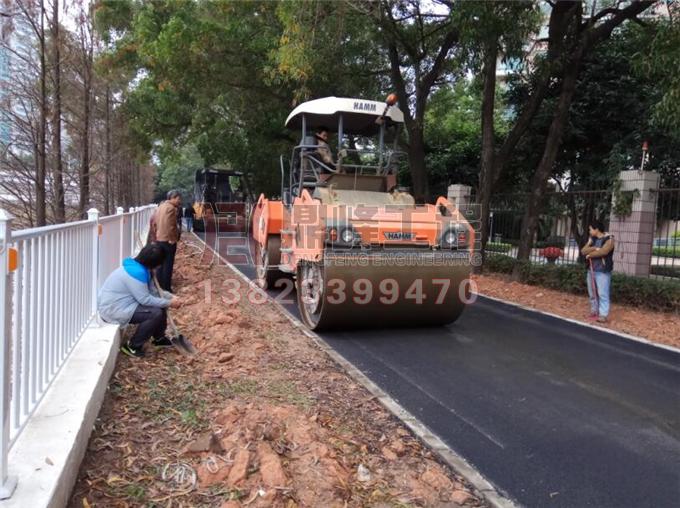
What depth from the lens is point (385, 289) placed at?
6.57m

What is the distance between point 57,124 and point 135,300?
546 cm

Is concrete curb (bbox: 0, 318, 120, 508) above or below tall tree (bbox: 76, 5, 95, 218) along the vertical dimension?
below

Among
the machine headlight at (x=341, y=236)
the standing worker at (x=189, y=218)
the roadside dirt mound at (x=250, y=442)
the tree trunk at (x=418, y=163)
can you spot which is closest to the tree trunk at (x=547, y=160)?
the tree trunk at (x=418, y=163)

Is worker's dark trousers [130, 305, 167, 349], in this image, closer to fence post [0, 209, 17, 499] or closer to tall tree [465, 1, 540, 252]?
fence post [0, 209, 17, 499]

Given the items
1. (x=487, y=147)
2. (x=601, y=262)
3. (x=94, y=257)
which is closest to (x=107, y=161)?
(x=487, y=147)

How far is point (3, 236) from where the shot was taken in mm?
2406

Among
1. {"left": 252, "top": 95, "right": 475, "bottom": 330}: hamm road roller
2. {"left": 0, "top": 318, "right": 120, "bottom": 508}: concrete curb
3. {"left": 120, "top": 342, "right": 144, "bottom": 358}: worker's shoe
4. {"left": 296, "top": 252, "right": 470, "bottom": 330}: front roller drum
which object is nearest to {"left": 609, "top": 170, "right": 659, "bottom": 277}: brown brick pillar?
{"left": 252, "top": 95, "right": 475, "bottom": 330}: hamm road roller

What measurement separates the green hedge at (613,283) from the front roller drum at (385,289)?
3.91 m

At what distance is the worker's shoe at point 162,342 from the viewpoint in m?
5.91

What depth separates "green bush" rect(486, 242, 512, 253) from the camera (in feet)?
43.7

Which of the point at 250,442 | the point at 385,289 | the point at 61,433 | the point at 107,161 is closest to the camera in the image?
the point at 61,433

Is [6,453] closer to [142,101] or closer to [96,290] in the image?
[96,290]

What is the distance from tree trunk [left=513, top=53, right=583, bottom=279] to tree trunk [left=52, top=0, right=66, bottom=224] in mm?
9059

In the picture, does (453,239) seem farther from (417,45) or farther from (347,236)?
(417,45)
